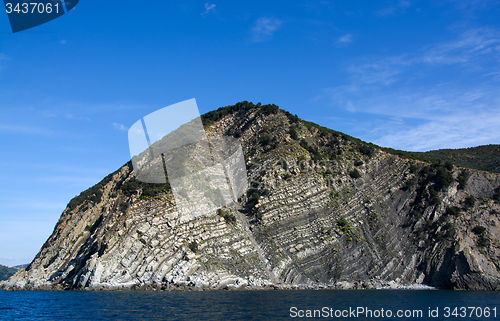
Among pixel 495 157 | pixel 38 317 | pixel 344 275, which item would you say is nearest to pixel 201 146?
pixel 344 275

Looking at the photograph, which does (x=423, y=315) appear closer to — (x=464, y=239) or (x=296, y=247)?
(x=296, y=247)

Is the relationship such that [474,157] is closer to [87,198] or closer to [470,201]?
[470,201]

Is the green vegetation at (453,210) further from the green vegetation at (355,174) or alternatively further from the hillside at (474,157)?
the hillside at (474,157)

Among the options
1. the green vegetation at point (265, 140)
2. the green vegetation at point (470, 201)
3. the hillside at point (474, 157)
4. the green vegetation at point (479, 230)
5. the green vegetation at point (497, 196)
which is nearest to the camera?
the green vegetation at point (479, 230)

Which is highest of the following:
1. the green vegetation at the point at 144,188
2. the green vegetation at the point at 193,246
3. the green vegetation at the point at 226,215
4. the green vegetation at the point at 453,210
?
the green vegetation at the point at 144,188

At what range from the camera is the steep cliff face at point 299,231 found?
1640 inches

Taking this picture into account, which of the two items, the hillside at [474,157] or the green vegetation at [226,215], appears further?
the hillside at [474,157]

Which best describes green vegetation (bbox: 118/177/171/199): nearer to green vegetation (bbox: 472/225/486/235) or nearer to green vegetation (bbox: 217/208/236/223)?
green vegetation (bbox: 217/208/236/223)

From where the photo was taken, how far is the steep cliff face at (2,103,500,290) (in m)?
41.7

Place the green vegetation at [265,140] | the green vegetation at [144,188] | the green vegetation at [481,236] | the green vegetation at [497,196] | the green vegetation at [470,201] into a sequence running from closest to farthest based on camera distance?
the green vegetation at [481,236]
the green vegetation at [144,188]
the green vegetation at [470,201]
the green vegetation at [497,196]
the green vegetation at [265,140]

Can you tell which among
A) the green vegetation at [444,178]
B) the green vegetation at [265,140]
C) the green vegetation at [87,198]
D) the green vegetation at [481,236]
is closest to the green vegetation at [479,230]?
the green vegetation at [481,236]

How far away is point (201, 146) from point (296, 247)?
2628 centimetres

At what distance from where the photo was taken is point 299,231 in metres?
48.3

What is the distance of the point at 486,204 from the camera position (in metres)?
50.3
